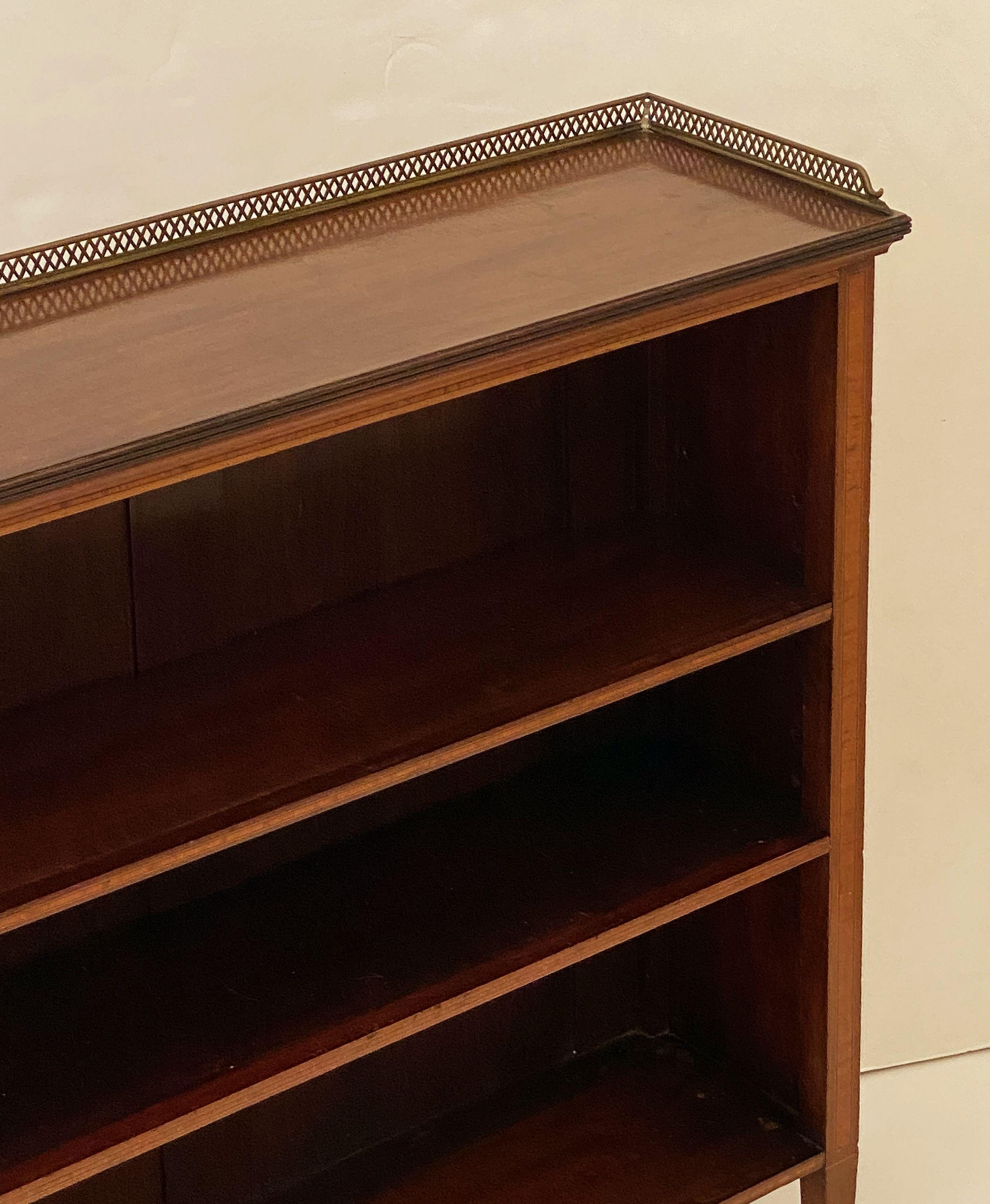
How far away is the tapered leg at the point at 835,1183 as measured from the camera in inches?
93.1

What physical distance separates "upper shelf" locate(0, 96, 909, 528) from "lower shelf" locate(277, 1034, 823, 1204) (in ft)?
3.47

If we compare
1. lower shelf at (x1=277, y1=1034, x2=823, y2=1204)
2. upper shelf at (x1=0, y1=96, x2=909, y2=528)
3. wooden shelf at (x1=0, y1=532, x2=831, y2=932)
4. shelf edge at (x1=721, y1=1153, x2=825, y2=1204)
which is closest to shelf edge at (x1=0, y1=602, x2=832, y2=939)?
wooden shelf at (x1=0, y1=532, x2=831, y2=932)

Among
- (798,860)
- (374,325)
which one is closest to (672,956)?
(798,860)

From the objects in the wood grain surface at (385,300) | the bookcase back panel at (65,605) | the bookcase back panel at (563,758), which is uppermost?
the wood grain surface at (385,300)

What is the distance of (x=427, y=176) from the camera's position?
2109mm

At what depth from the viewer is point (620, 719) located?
7.97ft

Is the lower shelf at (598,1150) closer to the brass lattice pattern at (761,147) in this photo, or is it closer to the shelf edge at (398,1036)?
the shelf edge at (398,1036)

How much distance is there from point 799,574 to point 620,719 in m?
0.40

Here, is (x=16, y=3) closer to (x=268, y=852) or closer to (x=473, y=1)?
(x=473, y=1)

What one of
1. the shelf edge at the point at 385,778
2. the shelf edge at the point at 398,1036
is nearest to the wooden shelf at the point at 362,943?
the shelf edge at the point at 398,1036

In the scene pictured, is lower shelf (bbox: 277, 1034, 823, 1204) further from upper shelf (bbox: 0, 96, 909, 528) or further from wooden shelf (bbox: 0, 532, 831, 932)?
upper shelf (bbox: 0, 96, 909, 528)

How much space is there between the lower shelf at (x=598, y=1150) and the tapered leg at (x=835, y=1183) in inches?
1.3

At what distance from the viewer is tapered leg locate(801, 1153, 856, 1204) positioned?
2.37 metres

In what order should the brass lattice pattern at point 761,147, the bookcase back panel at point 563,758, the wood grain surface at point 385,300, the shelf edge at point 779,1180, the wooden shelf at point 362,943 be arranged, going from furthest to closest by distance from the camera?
the shelf edge at point 779,1180 → the bookcase back panel at point 563,758 → the brass lattice pattern at point 761,147 → the wooden shelf at point 362,943 → the wood grain surface at point 385,300
